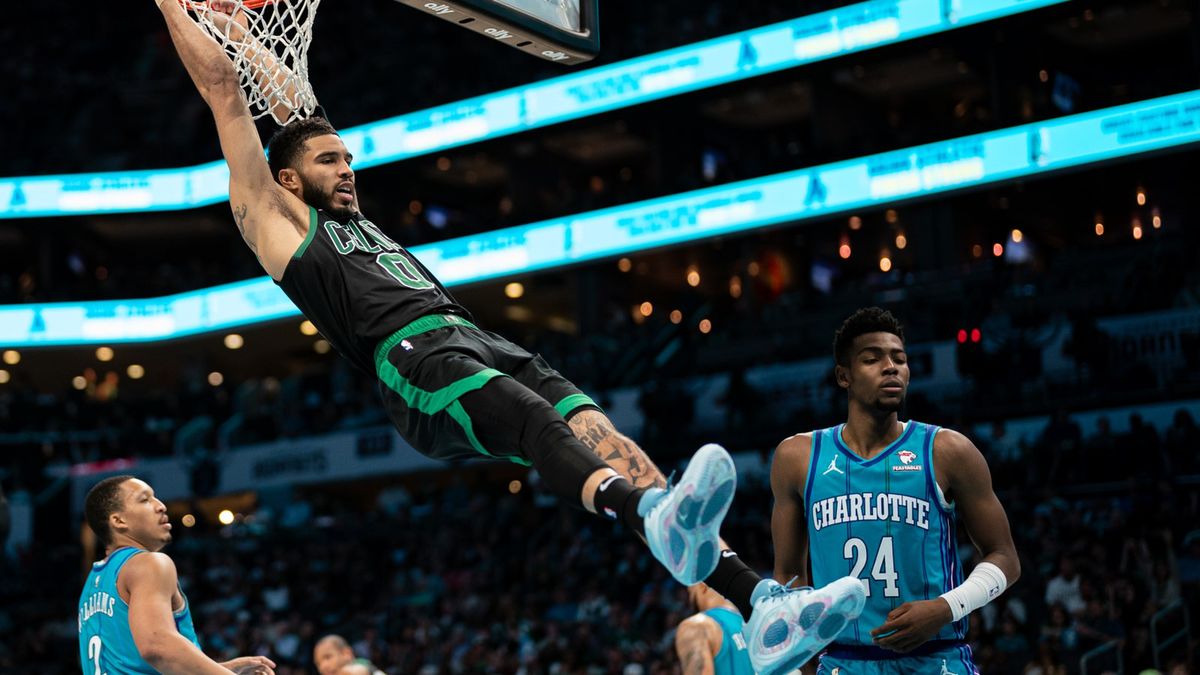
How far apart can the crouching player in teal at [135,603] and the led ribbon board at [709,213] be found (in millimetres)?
19767

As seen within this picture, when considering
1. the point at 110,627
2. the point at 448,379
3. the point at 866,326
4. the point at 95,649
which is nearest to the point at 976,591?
the point at 866,326

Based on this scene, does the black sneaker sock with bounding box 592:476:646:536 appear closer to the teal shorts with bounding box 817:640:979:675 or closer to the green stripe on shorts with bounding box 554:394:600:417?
the green stripe on shorts with bounding box 554:394:600:417

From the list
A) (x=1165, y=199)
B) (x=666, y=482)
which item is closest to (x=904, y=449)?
(x=666, y=482)

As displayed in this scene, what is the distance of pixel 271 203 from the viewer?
18.2 ft

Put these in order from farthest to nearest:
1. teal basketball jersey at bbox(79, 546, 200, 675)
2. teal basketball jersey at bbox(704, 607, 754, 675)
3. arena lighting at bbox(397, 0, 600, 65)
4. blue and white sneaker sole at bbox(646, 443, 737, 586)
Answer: teal basketball jersey at bbox(704, 607, 754, 675), arena lighting at bbox(397, 0, 600, 65), teal basketball jersey at bbox(79, 546, 200, 675), blue and white sneaker sole at bbox(646, 443, 737, 586)

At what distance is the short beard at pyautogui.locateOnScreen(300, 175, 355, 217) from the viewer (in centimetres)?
572

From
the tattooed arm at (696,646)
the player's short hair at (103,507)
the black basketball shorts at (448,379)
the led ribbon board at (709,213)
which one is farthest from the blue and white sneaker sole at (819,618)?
the led ribbon board at (709,213)

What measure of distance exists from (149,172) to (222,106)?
3058cm

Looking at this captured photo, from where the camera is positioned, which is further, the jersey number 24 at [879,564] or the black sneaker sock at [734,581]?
the jersey number 24 at [879,564]

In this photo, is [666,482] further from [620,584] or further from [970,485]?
[620,584]

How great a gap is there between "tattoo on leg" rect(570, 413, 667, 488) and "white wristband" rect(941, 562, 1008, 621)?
3.85 ft

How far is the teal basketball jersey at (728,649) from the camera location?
25.8ft

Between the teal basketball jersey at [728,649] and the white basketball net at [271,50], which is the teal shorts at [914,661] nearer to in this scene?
the teal basketball jersey at [728,649]

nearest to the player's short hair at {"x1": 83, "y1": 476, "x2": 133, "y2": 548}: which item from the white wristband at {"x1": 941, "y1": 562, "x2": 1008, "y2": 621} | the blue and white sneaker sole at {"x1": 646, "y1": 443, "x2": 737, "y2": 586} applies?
the blue and white sneaker sole at {"x1": 646, "y1": 443, "x2": 737, "y2": 586}
